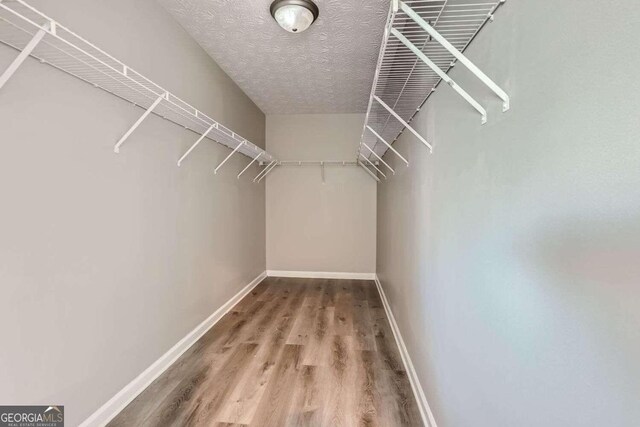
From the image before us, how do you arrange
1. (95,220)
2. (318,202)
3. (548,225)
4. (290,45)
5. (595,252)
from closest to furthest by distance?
(595,252) → (548,225) → (95,220) → (290,45) → (318,202)

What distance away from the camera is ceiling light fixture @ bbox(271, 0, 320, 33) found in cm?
187

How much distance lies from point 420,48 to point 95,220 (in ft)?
5.83

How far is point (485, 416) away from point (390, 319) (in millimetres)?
2071

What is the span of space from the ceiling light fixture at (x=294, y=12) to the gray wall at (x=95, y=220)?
32.7 inches

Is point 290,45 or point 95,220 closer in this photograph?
point 95,220

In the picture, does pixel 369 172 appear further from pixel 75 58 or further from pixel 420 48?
pixel 75 58

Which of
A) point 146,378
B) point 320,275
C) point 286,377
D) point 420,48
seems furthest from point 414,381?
point 320,275

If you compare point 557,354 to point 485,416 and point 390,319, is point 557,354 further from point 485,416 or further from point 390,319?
point 390,319

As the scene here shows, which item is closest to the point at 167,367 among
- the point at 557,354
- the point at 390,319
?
the point at 390,319

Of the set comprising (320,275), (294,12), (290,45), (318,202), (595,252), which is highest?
(290,45)

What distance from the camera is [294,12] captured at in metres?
1.89

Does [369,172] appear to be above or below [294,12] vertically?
below

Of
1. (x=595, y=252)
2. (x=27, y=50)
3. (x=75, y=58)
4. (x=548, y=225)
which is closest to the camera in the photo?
(x=595, y=252)

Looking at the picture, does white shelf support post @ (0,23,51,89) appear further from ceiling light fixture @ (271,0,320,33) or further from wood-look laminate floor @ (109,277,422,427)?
wood-look laminate floor @ (109,277,422,427)
